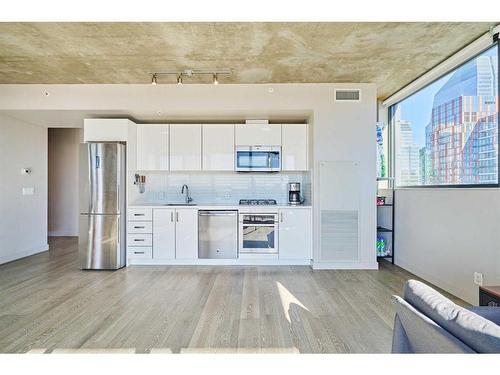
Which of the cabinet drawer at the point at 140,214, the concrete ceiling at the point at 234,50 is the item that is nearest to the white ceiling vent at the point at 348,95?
the concrete ceiling at the point at 234,50

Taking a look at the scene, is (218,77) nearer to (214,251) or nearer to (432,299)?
(214,251)

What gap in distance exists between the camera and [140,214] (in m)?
4.51

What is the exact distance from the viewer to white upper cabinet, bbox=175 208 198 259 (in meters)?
4.50

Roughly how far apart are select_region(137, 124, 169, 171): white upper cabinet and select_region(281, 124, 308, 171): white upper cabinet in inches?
74.8

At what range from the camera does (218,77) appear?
4109mm

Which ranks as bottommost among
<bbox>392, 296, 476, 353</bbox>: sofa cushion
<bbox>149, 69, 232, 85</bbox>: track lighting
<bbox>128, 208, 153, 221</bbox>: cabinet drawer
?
<bbox>392, 296, 476, 353</bbox>: sofa cushion

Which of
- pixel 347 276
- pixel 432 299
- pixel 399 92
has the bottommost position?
pixel 347 276

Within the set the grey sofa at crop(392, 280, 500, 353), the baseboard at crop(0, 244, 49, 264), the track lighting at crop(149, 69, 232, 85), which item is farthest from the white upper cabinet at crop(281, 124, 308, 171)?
the baseboard at crop(0, 244, 49, 264)

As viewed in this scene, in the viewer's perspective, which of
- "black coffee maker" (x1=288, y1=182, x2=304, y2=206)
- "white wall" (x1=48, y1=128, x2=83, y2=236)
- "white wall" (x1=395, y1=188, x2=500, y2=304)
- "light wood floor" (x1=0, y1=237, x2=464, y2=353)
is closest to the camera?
"light wood floor" (x1=0, y1=237, x2=464, y2=353)

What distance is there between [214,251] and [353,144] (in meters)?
2.64

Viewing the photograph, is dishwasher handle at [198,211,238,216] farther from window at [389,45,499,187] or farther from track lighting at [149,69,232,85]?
window at [389,45,499,187]

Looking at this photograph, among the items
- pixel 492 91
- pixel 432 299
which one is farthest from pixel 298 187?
pixel 432 299

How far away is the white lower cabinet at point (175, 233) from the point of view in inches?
177
